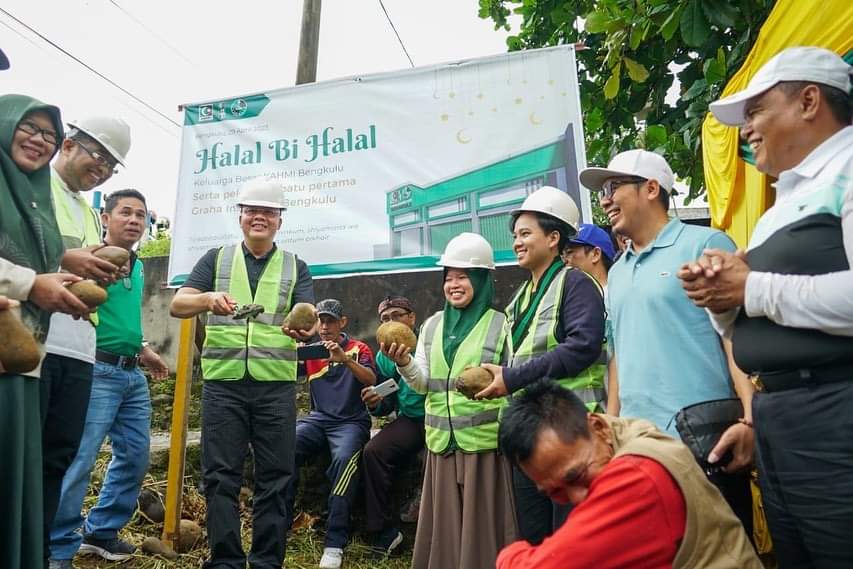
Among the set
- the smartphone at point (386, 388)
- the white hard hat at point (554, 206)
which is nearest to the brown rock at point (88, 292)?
the white hard hat at point (554, 206)

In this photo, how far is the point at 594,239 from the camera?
11.8 ft

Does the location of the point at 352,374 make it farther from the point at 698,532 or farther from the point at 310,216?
the point at 698,532

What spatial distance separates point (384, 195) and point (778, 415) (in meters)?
3.50

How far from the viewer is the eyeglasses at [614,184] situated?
243 centimetres

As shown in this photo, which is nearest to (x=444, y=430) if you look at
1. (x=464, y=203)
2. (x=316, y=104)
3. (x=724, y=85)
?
(x=464, y=203)

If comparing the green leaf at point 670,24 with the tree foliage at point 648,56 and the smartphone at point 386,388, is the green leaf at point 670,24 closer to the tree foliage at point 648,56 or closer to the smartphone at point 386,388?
the tree foliage at point 648,56

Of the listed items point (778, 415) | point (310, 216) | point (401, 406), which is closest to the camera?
point (778, 415)

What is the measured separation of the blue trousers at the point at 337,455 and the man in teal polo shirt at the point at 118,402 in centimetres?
90

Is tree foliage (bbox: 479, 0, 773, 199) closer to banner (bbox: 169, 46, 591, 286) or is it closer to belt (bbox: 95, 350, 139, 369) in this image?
banner (bbox: 169, 46, 591, 286)

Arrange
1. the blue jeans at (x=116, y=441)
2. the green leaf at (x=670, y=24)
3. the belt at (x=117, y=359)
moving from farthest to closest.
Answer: the belt at (x=117, y=359) < the blue jeans at (x=116, y=441) < the green leaf at (x=670, y=24)

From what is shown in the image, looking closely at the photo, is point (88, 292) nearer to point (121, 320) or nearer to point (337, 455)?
point (121, 320)

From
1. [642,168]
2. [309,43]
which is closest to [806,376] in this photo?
[642,168]

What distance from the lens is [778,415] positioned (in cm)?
161

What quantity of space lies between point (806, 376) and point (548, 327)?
1.30 meters
